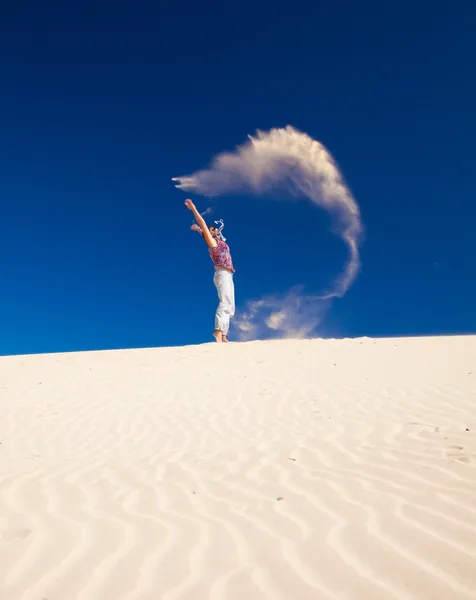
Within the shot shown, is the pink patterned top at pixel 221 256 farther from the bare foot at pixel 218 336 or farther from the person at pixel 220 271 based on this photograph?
the bare foot at pixel 218 336

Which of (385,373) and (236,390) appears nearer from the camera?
(236,390)

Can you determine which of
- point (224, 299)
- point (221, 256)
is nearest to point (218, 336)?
point (224, 299)

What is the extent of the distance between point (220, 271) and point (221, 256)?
0.50 m

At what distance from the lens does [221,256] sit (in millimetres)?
15445

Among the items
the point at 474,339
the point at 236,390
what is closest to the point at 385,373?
the point at 236,390

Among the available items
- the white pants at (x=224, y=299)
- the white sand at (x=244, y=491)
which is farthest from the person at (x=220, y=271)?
the white sand at (x=244, y=491)

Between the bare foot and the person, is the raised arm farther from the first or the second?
the bare foot

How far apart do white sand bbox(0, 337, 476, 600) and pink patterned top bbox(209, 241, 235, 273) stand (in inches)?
262

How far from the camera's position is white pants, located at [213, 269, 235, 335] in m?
15.3

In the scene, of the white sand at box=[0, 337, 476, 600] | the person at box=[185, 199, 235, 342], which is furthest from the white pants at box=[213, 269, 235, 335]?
the white sand at box=[0, 337, 476, 600]

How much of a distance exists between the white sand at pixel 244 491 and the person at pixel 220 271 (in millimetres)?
5995

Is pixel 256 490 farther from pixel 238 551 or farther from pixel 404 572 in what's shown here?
pixel 404 572

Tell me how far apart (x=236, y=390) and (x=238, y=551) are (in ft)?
19.9

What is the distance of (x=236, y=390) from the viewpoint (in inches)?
353
